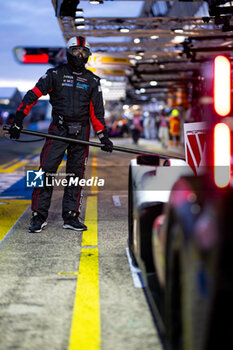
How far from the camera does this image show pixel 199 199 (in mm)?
2320

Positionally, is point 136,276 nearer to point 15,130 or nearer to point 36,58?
point 15,130

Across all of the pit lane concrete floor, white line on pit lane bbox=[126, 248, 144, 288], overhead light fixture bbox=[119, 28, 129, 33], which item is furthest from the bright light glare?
overhead light fixture bbox=[119, 28, 129, 33]

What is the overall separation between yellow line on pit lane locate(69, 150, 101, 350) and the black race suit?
76 centimetres

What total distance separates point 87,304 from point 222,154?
1656mm

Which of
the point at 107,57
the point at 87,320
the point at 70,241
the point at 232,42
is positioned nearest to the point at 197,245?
the point at 87,320

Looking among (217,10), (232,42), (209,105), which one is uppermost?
(232,42)

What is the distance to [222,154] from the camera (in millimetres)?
2533

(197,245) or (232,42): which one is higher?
(232,42)

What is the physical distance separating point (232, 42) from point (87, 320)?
1932cm

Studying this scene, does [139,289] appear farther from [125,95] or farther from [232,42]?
[125,95]

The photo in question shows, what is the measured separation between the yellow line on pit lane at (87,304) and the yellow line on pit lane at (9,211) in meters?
1.12

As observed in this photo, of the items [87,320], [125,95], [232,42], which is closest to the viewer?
[87,320]

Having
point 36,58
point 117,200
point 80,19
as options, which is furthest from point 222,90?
point 36,58

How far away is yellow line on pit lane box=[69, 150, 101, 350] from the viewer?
3068 mm
